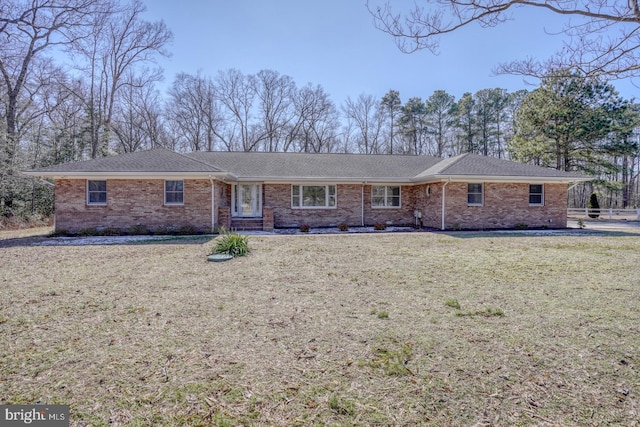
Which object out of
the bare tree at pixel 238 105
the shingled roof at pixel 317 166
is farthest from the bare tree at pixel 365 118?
the shingled roof at pixel 317 166

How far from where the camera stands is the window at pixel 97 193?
13.4 metres

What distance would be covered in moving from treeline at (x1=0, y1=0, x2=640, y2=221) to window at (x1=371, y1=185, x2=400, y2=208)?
6.56 meters

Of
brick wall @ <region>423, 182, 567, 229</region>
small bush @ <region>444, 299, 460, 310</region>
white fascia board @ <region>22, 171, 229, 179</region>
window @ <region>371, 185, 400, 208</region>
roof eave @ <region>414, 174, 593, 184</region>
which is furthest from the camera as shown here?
window @ <region>371, 185, 400, 208</region>

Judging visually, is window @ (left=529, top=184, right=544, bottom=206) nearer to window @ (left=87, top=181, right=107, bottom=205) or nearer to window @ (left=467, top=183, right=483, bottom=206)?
window @ (left=467, top=183, right=483, bottom=206)

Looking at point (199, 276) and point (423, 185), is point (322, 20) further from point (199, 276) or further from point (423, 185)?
point (199, 276)

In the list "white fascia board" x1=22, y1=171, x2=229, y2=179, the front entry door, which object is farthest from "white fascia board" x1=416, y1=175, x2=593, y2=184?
"white fascia board" x1=22, y1=171, x2=229, y2=179

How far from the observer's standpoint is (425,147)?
35.6 metres

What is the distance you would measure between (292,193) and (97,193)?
834 cm

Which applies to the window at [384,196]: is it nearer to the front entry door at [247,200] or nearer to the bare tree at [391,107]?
the front entry door at [247,200]

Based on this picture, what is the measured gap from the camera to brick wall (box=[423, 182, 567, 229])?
48.5ft

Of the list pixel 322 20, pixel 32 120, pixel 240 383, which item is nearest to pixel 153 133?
pixel 32 120

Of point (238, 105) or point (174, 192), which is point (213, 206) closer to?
point (174, 192)

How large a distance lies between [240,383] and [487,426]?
6.14 ft

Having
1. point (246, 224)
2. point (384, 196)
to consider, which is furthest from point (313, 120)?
point (246, 224)
